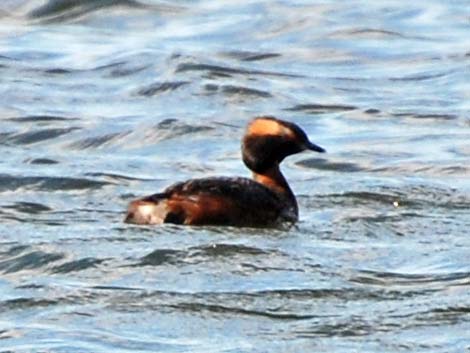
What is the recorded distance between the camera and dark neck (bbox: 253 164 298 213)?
42.9 feet

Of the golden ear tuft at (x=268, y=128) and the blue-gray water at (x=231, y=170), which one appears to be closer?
the blue-gray water at (x=231, y=170)

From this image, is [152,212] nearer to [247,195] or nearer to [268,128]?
[247,195]

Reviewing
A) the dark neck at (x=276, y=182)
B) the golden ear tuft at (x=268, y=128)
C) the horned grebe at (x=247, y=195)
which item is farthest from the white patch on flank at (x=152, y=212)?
the golden ear tuft at (x=268, y=128)

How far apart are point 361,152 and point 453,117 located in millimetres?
1833

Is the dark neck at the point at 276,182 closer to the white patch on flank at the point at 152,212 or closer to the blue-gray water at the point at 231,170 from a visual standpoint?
the blue-gray water at the point at 231,170

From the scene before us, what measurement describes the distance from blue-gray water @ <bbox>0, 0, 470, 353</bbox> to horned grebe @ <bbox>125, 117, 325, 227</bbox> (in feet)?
0.33

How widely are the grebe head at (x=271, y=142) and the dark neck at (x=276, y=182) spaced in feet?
0.13

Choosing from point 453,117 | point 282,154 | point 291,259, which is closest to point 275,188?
point 282,154

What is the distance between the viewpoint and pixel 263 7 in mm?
24219

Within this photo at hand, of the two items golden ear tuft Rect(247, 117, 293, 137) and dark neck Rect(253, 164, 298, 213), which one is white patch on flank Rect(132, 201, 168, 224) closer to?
dark neck Rect(253, 164, 298, 213)

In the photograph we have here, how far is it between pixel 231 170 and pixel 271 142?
5.75 ft

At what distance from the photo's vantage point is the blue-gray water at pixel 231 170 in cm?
1009

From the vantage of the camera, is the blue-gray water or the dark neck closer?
the blue-gray water

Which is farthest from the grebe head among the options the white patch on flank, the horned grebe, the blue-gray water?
the white patch on flank
